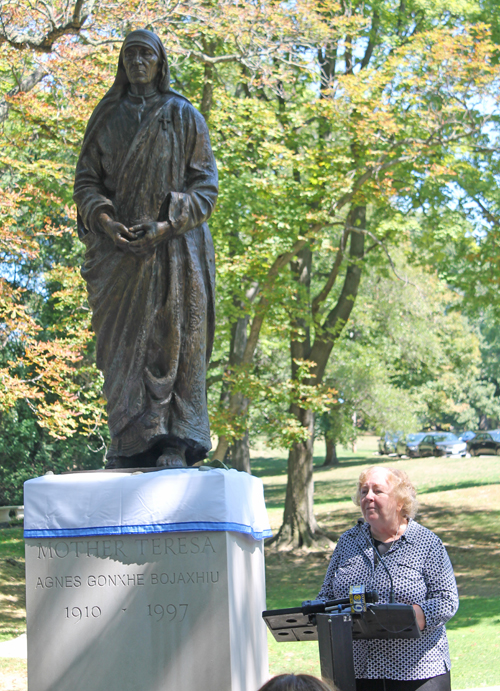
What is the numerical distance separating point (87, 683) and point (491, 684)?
587 cm

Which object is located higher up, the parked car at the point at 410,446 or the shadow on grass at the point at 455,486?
the parked car at the point at 410,446

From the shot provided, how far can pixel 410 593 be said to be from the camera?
352 centimetres

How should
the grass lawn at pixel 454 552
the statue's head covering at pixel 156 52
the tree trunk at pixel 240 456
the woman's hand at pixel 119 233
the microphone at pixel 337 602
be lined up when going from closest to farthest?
the microphone at pixel 337 602 < the woman's hand at pixel 119 233 < the statue's head covering at pixel 156 52 < the grass lawn at pixel 454 552 < the tree trunk at pixel 240 456

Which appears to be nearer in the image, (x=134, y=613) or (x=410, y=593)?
(x=410, y=593)

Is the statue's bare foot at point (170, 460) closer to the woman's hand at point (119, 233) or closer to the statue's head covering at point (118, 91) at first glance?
the woman's hand at point (119, 233)

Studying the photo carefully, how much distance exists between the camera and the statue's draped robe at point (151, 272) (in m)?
4.39

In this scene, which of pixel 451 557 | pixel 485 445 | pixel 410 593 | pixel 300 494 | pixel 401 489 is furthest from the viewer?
pixel 485 445

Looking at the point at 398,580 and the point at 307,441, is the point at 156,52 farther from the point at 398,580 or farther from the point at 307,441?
the point at 307,441

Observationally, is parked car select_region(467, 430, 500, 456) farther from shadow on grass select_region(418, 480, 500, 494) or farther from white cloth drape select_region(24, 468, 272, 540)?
white cloth drape select_region(24, 468, 272, 540)

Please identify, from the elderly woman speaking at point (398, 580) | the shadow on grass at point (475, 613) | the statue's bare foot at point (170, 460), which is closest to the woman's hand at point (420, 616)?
the elderly woman speaking at point (398, 580)

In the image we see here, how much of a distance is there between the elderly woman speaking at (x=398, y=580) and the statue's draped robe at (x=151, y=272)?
3.70ft

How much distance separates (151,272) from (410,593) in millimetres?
2099

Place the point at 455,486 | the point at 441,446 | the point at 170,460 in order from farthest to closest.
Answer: the point at 441,446
the point at 455,486
the point at 170,460

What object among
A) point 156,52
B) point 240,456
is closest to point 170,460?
point 156,52
